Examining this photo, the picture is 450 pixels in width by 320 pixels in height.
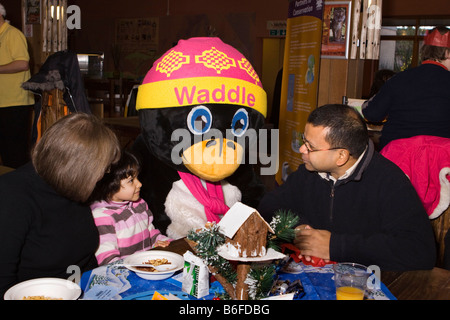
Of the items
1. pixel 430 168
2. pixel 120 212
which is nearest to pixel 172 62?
pixel 120 212

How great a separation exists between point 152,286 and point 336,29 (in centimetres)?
308

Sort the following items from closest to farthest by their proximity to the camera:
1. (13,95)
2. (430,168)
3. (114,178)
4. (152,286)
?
(152,286) → (114,178) → (430,168) → (13,95)

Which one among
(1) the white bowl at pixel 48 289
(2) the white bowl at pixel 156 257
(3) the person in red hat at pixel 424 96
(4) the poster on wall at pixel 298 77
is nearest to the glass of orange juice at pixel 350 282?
(2) the white bowl at pixel 156 257

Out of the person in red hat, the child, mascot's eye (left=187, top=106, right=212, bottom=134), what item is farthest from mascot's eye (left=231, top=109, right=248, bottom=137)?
the person in red hat

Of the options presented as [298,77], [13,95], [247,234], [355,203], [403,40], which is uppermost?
[403,40]

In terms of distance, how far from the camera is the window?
7.95 m

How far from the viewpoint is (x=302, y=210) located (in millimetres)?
2131

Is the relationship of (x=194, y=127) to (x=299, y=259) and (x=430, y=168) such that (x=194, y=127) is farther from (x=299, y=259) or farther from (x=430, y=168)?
(x=430, y=168)

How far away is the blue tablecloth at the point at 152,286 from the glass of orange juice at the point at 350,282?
0.25ft

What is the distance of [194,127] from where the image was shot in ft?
6.24

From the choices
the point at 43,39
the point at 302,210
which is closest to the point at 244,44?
the point at 43,39

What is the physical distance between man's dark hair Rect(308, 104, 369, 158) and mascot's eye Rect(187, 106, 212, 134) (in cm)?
44

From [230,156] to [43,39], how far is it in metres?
5.32
